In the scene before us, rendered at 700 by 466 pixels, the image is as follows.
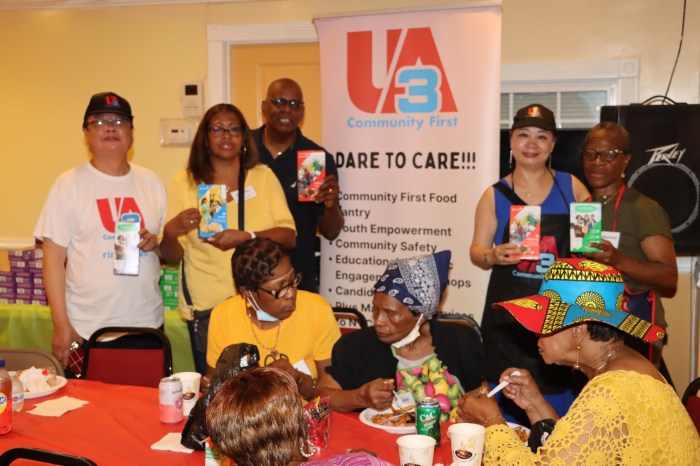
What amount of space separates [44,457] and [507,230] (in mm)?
2504

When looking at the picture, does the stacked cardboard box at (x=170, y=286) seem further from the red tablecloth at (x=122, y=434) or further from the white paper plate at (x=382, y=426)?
the white paper plate at (x=382, y=426)

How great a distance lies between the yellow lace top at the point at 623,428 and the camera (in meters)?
1.73

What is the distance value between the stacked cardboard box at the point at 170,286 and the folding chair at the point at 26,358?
1.51 meters

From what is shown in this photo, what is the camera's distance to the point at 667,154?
4402 mm

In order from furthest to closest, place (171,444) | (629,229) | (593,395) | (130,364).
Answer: (629,229) → (130,364) → (171,444) → (593,395)

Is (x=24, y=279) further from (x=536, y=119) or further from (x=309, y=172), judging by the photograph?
(x=536, y=119)

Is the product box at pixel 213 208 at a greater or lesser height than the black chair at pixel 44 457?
A: greater

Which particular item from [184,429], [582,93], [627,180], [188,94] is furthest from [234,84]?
[184,429]

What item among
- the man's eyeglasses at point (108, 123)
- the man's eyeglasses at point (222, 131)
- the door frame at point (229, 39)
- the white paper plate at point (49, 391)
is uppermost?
the door frame at point (229, 39)

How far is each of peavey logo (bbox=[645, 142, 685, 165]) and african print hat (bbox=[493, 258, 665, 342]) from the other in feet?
8.62

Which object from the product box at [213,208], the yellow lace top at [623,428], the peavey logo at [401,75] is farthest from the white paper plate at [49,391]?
the peavey logo at [401,75]

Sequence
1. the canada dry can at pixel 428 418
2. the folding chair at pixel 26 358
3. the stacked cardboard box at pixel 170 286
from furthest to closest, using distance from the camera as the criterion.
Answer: the stacked cardboard box at pixel 170 286 < the folding chair at pixel 26 358 < the canada dry can at pixel 428 418

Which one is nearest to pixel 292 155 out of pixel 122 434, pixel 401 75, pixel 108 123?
pixel 401 75

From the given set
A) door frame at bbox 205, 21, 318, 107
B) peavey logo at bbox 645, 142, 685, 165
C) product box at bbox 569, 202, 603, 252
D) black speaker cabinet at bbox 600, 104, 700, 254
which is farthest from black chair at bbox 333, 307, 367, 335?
door frame at bbox 205, 21, 318, 107
